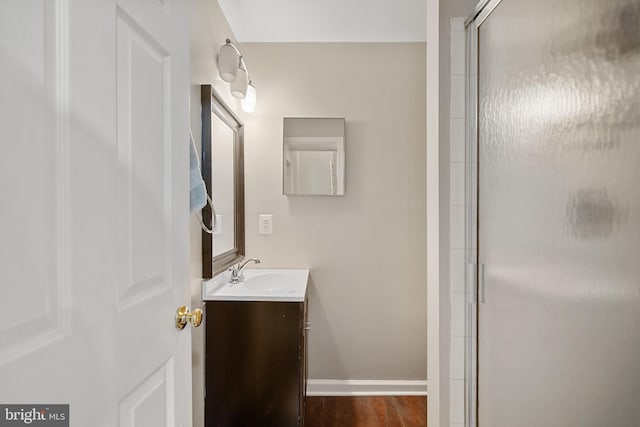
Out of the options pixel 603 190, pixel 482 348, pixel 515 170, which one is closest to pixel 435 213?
pixel 515 170

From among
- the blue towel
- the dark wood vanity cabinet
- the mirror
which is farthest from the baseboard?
the blue towel

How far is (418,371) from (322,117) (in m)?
1.91

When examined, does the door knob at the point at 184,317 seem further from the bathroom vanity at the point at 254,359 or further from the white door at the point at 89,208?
the bathroom vanity at the point at 254,359

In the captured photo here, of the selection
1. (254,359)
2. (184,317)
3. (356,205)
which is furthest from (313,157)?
(184,317)

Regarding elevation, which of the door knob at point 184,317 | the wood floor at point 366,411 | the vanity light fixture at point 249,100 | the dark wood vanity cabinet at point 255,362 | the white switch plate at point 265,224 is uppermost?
the vanity light fixture at point 249,100

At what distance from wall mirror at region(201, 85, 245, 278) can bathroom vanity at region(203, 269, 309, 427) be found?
0.23 meters

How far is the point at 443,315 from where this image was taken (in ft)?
4.66

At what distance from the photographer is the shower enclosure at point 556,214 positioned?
0.70m

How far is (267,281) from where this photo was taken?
2225 mm

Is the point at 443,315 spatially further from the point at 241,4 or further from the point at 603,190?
the point at 241,4

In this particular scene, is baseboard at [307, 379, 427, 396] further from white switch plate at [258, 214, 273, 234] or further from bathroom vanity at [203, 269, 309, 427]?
white switch plate at [258, 214, 273, 234]

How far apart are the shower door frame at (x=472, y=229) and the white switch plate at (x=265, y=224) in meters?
1.37

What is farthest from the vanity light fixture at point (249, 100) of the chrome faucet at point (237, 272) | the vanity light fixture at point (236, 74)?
the chrome faucet at point (237, 272)

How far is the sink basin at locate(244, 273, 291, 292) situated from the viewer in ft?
7.16
